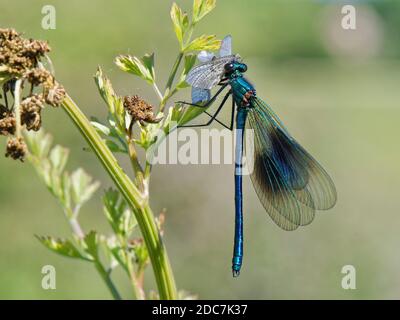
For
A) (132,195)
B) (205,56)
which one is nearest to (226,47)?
(205,56)

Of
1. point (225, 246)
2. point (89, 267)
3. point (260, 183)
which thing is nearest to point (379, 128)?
point (225, 246)

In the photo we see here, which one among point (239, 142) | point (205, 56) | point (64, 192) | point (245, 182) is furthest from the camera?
point (245, 182)

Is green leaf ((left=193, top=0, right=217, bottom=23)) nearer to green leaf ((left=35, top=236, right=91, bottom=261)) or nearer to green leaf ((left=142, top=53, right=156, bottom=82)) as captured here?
green leaf ((left=142, top=53, right=156, bottom=82))

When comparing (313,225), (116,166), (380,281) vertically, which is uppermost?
(116,166)

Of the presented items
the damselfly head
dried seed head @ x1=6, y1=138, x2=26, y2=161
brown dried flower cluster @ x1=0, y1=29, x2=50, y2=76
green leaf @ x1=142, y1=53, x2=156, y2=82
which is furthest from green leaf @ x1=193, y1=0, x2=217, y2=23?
dried seed head @ x1=6, y1=138, x2=26, y2=161

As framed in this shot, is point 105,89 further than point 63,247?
No

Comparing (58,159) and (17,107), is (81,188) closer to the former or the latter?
(58,159)

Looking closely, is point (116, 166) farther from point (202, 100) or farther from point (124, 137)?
point (202, 100)
